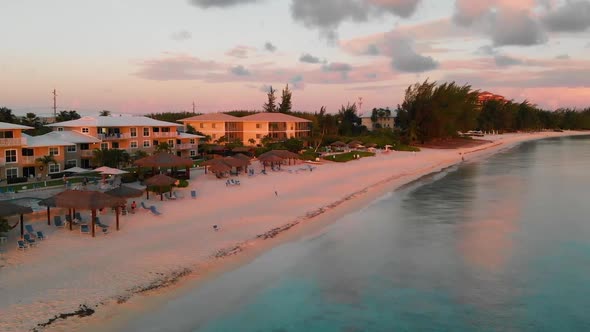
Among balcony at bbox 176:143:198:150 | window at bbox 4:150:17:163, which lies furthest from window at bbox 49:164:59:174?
balcony at bbox 176:143:198:150

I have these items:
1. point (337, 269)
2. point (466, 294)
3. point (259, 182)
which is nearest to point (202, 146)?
point (259, 182)

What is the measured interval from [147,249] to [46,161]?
68.4 ft

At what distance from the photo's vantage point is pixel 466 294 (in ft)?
52.2

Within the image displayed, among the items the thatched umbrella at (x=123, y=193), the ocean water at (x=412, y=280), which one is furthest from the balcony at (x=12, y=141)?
the ocean water at (x=412, y=280)

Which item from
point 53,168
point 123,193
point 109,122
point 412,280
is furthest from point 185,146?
point 412,280

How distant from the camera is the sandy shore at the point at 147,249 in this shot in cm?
1352

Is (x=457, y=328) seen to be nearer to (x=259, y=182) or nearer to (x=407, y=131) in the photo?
(x=259, y=182)

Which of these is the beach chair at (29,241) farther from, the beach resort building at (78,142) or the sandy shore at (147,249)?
the beach resort building at (78,142)

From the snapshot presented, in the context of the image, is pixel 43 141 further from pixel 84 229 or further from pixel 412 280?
pixel 412 280

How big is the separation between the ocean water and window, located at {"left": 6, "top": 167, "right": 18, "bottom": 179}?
23730 mm

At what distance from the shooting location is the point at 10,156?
33.7 meters

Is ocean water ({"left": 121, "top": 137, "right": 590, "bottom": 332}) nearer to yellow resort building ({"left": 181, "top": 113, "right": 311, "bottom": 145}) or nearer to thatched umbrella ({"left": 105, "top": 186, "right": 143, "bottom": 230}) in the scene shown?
thatched umbrella ({"left": 105, "top": 186, "right": 143, "bottom": 230})

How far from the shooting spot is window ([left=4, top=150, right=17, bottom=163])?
3353cm

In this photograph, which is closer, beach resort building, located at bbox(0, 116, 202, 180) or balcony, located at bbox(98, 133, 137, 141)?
beach resort building, located at bbox(0, 116, 202, 180)
